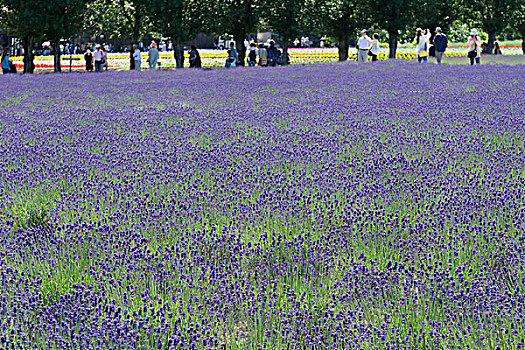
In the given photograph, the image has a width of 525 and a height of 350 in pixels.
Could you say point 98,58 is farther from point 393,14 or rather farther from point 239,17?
point 393,14

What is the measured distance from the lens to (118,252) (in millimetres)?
4824

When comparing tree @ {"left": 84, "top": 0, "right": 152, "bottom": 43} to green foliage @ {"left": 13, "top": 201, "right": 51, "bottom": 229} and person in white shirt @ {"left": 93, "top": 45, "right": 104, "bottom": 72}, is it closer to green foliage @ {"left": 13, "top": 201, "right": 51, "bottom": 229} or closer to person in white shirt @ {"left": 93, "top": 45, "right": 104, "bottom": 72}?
person in white shirt @ {"left": 93, "top": 45, "right": 104, "bottom": 72}

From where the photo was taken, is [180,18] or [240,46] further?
[240,46]

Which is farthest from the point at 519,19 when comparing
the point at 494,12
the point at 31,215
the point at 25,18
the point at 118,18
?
the point at 31,215

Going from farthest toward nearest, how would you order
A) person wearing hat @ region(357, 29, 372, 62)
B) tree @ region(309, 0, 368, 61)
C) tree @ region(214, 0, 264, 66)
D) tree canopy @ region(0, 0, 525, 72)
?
1. tree @ region(309, 0, 368, 61)
2. tree @ region(214, 0, 264, 66)
3. person wearing hat @ region(357, 29, 372, 62)
4. tree canopy @ region(0, 0, 525, 72)

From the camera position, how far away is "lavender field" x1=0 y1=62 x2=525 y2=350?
3.72 metres

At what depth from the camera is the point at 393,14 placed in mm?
43625

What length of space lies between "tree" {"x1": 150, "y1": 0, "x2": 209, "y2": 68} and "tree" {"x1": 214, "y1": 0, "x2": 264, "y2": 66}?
2.00ft

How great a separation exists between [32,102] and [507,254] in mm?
13027

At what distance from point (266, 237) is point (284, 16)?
3714cm

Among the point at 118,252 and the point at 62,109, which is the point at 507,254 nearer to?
the point at 118,252

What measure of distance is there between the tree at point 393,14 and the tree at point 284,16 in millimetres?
4810

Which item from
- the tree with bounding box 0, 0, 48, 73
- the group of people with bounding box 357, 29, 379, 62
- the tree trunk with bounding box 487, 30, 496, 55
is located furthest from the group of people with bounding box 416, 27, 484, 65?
the tree trunk with bounding box 487, 30, 496, 55

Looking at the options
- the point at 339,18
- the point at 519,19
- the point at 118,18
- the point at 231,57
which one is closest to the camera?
the point at 231,57
